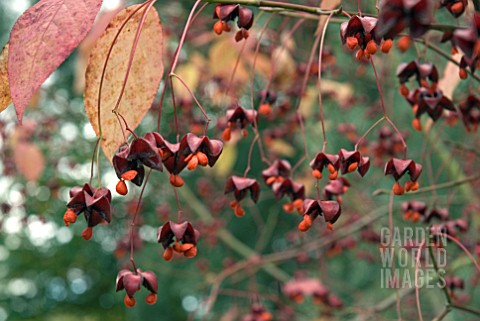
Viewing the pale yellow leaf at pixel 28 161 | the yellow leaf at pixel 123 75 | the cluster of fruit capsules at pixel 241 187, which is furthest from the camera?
the pale yellow leaf at pixel 28 161

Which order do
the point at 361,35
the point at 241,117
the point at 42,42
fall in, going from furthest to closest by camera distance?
the point at 241,117 < the point at 361,35 < the point at 42,42

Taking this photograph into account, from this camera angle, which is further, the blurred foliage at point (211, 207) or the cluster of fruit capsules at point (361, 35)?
the blurred foliage at point (211, 207)

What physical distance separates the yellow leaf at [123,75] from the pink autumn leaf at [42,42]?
12cm

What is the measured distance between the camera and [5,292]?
8828 mm

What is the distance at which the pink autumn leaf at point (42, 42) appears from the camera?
0.53 meters

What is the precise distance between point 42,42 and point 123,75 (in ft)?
0.58

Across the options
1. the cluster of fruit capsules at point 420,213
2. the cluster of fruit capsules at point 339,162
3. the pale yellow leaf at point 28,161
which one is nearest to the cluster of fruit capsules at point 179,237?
the cluster of fruit capsules at point 339,162

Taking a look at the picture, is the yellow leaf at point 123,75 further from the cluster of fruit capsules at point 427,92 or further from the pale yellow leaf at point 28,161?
the pale yellow leaf at point 28,161

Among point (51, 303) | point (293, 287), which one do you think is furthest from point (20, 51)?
point (51, 303)

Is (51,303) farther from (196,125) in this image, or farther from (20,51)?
(20,51)

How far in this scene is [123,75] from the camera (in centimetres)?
71

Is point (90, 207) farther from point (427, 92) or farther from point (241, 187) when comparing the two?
point (427, 92)

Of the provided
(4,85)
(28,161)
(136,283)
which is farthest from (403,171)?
(28,161)

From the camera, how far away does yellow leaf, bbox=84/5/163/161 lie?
0.67 metres
